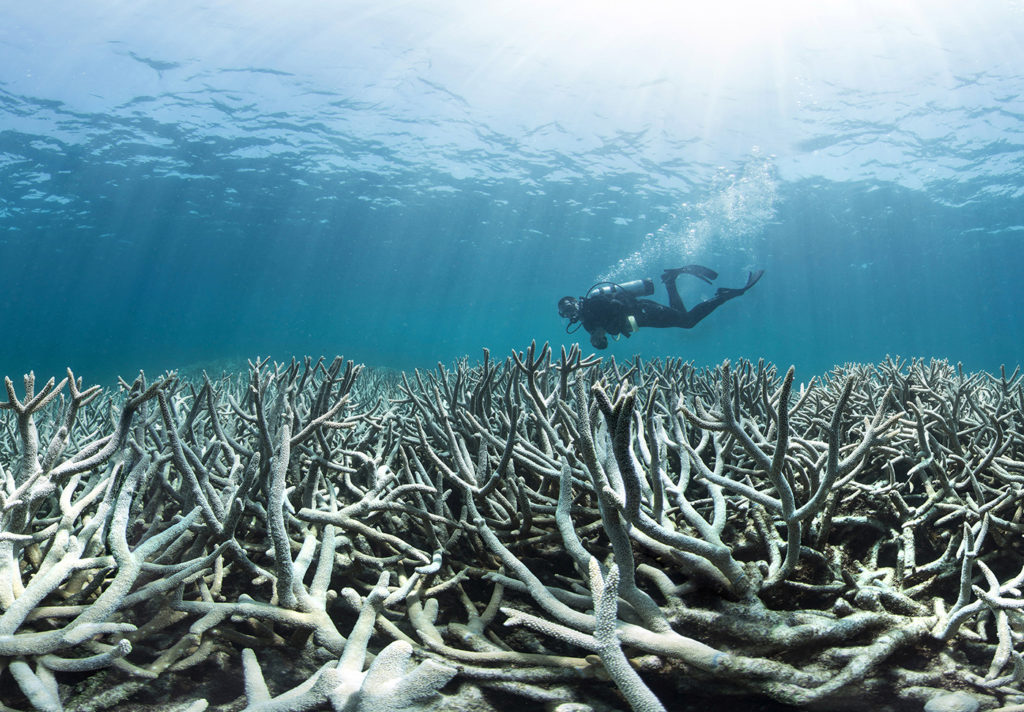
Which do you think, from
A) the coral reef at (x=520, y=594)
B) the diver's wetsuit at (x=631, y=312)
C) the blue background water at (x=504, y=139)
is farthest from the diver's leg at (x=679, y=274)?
the coral reef at (x=520, y=594)

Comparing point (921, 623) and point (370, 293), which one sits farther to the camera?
point (370, 293)

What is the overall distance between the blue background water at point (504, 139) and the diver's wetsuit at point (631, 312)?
146 cm

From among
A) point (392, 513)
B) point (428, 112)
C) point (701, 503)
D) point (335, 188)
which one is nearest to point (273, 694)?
point (392, 513)

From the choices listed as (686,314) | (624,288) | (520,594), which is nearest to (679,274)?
(686,314)

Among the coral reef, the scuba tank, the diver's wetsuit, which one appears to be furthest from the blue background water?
the scuba tank

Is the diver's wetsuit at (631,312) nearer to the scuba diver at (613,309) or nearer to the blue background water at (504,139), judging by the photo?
the scuba diver at (613,309)

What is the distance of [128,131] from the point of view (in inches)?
938

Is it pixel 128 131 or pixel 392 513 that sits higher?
pixel 128 131

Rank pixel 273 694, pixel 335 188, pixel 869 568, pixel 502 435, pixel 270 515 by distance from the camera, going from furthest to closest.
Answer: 1. pixel 335 188
2. pixel 502 435
3. pixel 869 568
4. pixel 270 515
5. pixel 273 694

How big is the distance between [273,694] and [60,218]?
44.6 metres

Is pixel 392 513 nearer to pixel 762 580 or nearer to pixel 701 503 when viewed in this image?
pixel 701 503

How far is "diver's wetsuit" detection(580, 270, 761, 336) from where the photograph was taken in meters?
10.5

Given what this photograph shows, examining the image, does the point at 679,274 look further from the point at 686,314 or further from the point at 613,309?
the point at 613,309

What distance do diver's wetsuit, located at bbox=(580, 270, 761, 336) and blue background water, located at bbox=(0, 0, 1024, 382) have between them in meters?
1.46
